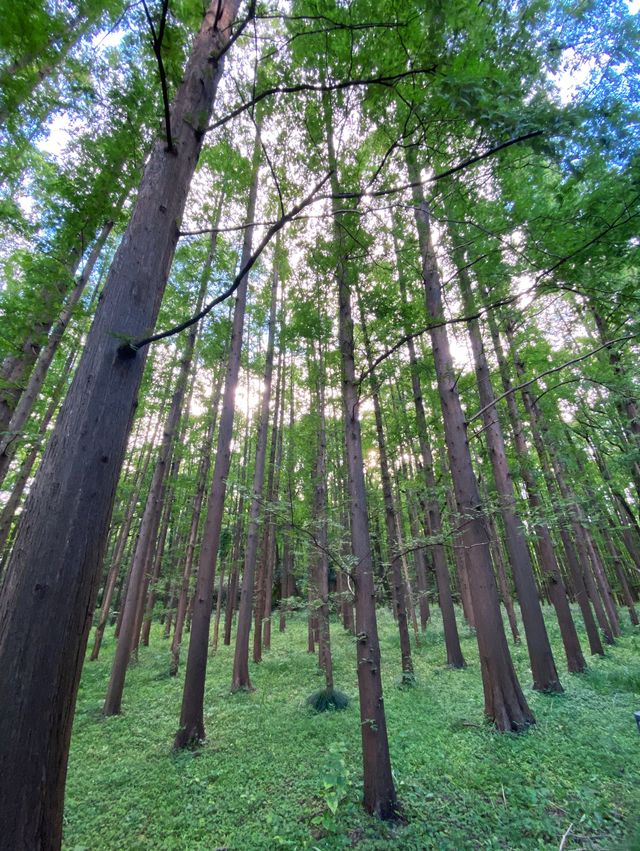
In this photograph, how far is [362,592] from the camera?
4078 millimetres

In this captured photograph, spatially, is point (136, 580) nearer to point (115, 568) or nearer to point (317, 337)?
point (317, 337)

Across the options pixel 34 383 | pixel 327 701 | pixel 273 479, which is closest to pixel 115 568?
pixel 273 479

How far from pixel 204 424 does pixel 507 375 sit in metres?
9.51

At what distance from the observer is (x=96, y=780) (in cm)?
469

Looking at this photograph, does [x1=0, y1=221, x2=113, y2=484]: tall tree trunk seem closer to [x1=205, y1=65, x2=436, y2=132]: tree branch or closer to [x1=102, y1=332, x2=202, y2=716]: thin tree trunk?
[x1=102, y1=332, x2=202, y2=716]: thin tree trunk

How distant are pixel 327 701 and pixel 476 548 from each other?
4.40 m

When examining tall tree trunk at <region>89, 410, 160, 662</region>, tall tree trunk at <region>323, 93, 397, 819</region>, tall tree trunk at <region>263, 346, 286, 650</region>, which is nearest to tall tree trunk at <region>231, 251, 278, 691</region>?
tall tree trunk at <region>263, 346, 286, 650</region>

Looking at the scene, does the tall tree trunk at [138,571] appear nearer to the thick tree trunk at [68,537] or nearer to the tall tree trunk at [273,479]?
the tall tree trunk at [273,479]

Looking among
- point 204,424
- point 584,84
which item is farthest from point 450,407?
point 204,424

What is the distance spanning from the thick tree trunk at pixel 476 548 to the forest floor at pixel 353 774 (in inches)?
14.5

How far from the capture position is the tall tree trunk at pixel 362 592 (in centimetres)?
361

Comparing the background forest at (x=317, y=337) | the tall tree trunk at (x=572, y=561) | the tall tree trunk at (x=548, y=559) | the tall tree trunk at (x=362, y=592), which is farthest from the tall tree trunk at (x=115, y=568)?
the tall tree trunk at (x=572, y=561)

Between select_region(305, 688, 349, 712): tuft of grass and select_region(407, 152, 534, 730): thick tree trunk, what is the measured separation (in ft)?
9.16

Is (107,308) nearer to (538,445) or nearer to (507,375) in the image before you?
(507,375)
